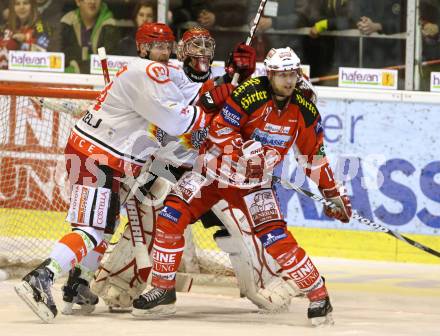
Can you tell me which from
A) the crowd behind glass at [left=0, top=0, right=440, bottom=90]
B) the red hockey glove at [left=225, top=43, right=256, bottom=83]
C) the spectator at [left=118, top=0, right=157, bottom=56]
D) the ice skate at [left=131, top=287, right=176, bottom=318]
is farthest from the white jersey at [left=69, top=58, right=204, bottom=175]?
the spectator at [left=118, top=0, right=157, bottom=56]

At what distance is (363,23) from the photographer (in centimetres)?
812

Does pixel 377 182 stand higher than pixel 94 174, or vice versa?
pixel 94 174

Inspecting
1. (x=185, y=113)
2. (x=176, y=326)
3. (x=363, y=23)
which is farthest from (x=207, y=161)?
(x=363, y=23)

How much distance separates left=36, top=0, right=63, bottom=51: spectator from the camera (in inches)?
336

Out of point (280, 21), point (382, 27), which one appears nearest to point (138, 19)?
point (280, 21)

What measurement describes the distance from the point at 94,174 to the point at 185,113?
46 cm

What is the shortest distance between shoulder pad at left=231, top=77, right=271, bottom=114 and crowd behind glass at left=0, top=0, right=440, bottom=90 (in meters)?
2.70

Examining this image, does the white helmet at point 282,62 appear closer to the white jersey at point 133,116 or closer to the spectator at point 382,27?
the white jersey at point 133,116

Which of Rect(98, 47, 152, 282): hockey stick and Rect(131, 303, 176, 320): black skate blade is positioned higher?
Rect(98, 47, 152, 282): hockey stick

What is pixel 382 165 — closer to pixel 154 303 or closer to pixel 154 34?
pixel 154 34

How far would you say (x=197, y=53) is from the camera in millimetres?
6188

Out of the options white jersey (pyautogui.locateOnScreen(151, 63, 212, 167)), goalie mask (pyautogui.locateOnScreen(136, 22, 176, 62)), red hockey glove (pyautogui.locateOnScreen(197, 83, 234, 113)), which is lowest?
white jersey (pyautogui.locateOnScreen(151, 63, 212, 167))

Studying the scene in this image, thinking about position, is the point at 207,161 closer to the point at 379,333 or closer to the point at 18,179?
the point at 379,333

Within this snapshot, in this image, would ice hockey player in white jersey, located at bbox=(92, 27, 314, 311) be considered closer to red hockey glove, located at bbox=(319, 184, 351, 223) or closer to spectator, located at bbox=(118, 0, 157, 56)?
red hockey glove, located at bbox=(319, 184, 351, 223)
